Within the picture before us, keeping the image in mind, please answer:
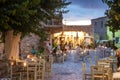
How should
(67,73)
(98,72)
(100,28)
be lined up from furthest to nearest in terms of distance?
(100,28) < (67,73) < (98,72)

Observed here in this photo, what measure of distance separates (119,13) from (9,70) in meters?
5.21

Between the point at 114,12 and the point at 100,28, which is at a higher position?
the point at 100,28

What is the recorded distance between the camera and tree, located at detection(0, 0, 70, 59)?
1122 centimetres

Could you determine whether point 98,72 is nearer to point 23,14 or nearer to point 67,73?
point 23,14

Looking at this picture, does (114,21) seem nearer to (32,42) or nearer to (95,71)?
(95,71)

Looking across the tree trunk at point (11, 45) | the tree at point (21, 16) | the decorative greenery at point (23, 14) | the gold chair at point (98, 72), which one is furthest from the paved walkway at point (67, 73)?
the decorative greenery at point (23, 14)

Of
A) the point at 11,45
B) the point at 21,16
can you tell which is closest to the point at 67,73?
the point at 11,45

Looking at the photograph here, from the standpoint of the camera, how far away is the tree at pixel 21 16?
11.2 m

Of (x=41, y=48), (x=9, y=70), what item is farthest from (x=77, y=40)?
(x=9, y=70)

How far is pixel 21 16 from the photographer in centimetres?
1156

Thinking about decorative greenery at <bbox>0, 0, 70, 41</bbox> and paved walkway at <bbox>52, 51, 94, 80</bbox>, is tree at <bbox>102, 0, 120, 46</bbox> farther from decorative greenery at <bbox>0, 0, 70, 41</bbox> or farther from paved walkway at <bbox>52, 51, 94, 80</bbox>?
paved walkway at <bbox>52, 51, 94, 80</bbox>

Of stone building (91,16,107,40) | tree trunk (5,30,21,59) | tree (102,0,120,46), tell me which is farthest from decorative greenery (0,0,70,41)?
stone building (91,16,107,40)

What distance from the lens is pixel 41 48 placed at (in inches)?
1214

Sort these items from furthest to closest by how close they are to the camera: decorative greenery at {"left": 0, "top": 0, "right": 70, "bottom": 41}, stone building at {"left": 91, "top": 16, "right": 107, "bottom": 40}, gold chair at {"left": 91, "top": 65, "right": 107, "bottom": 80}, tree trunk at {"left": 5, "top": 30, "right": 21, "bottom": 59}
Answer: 1. stone building at {"left": 91, "top": 16, "right": 107, "bottom": 40}
2. tree trunk at {"left": 5, "top": 30, "right": 21, "bottom": 59}
3. gold chair at {"left": 91, "top": 65, "right": 107, "bottom": 80}
4. decorative greenery at {"left": 0, "top": 0, "right": 70, "bottom": 41}
